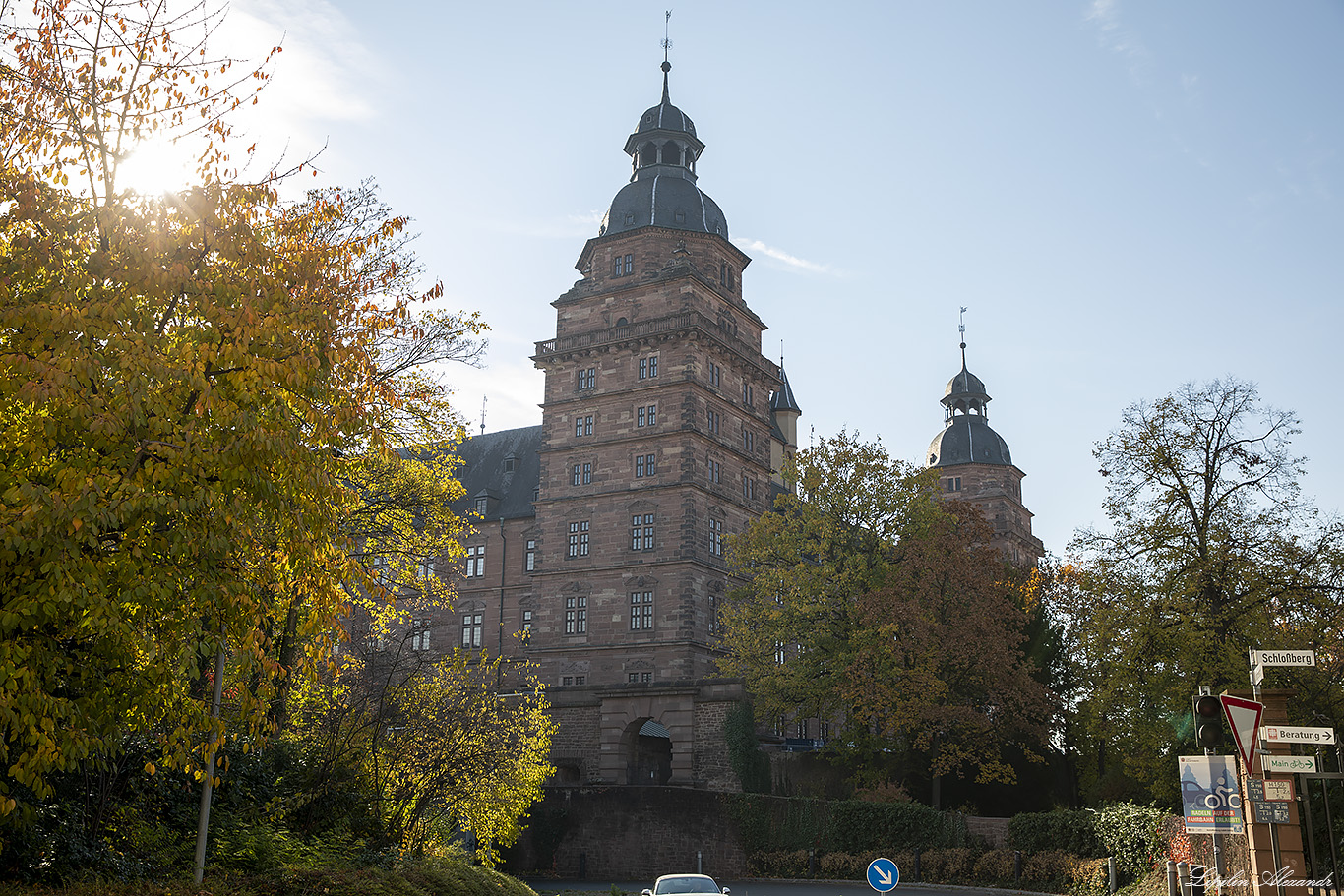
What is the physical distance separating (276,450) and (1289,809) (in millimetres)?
11570

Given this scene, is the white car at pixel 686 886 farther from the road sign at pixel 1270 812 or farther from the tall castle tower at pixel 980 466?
the tall castle tower at pixel 980 466

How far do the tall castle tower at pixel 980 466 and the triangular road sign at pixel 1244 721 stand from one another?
6089 cm

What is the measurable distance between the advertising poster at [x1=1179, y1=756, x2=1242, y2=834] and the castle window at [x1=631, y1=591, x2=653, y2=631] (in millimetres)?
33588

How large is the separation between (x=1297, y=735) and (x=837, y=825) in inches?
926

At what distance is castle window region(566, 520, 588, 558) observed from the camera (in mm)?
48969

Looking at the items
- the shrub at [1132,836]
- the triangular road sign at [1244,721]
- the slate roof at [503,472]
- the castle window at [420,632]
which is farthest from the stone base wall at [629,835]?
the triangular road sign at [1244,721]

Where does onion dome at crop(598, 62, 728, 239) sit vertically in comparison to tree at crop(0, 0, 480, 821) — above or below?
above

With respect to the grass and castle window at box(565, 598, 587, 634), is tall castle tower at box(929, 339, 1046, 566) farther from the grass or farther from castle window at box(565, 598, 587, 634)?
the grass

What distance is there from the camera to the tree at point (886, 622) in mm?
35469

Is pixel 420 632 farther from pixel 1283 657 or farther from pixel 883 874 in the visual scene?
pixel 1283 657

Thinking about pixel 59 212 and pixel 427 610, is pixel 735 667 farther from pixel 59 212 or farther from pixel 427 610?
pixel 59 212

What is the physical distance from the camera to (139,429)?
384 inches

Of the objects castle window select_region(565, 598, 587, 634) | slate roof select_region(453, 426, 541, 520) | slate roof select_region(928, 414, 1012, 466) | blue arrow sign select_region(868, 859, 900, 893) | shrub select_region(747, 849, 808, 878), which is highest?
slate roof select_region(928, 414, 1012, 466)

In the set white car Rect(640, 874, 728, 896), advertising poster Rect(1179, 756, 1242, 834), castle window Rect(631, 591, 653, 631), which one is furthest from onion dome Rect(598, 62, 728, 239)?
advertising poster Rect(1179, 756, 1242, 834)
